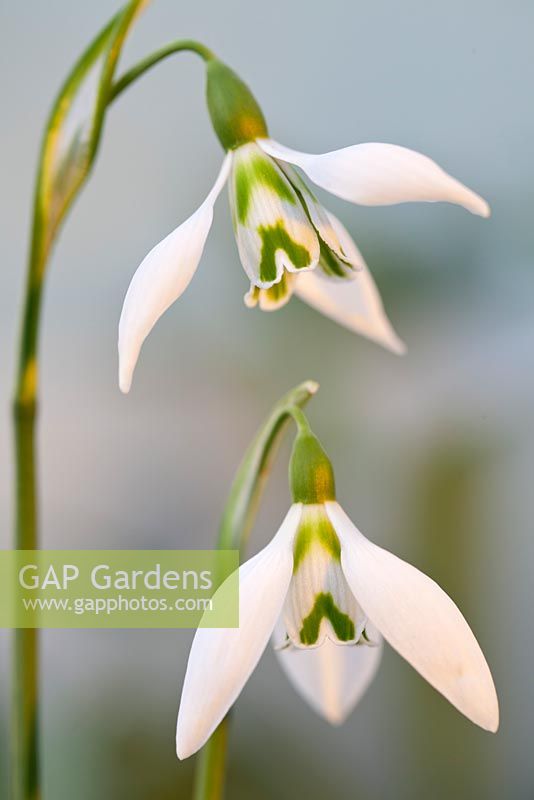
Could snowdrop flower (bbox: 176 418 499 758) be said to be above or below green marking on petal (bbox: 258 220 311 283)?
below

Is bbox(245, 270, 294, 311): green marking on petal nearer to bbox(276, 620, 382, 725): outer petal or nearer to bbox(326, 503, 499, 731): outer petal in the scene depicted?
bbox(326, 503, 499, 731): outer petal

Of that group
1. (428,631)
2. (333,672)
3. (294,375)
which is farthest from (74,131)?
(294,375)

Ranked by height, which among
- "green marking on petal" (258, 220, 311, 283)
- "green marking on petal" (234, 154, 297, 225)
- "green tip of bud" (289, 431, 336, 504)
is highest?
"green marking on petal" (234, 154, 297, 225)

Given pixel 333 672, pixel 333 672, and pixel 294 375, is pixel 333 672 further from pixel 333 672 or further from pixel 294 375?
pixel 294 375

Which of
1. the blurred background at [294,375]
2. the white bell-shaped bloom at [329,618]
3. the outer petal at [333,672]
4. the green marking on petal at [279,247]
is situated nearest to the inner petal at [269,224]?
the green marking on petal at [279,247]

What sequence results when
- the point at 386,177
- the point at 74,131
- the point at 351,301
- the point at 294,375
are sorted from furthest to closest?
the point at 294,375 → the point at 351,301 → the point at 74,131 → the point at 386,177

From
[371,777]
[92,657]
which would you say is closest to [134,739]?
[92,657]

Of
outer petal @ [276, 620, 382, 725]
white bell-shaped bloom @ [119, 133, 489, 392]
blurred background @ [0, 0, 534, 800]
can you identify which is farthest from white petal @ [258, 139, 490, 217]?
blurred background @ [0, 0, 534, 800]

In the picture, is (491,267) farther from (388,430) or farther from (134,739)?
(134,739)
